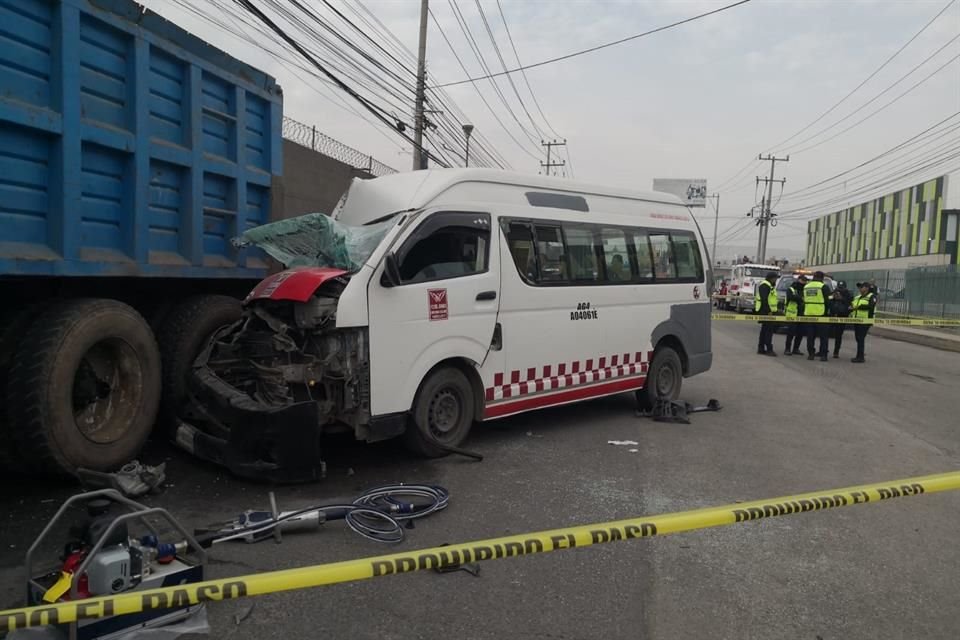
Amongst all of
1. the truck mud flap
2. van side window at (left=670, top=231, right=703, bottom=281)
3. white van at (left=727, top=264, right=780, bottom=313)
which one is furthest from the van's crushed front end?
white van at (left=727, top=264, right=780, bottom=313)

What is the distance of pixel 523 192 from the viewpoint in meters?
6.87

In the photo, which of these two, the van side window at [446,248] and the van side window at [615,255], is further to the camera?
the van side window at [615,255]

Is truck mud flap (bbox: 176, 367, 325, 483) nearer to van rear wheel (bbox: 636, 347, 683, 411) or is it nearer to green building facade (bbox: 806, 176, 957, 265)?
van rear wheel (bbox: 636, 347, 683, 411)

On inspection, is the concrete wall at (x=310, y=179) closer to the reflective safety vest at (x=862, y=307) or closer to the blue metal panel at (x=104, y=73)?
the blue metal panel at (x=104, y=73)

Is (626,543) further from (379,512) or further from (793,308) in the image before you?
(793,308)

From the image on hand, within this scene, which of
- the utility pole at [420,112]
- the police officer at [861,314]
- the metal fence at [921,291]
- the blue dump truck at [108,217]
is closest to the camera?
the blue dump truck at [108,217]

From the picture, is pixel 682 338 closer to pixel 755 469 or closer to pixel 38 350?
pixel 755 469

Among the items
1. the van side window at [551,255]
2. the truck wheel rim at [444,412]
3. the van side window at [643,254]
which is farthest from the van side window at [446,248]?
the van side window at [643,254]

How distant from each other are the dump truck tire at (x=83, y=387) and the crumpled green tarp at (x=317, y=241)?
125 cm

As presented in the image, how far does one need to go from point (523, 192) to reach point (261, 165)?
2.59m

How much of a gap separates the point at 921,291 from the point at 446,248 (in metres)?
27.2

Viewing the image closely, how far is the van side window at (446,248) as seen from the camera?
5805 millimetres

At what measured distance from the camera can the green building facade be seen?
1865 inches

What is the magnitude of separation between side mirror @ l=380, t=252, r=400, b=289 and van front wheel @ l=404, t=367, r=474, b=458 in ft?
3.13
